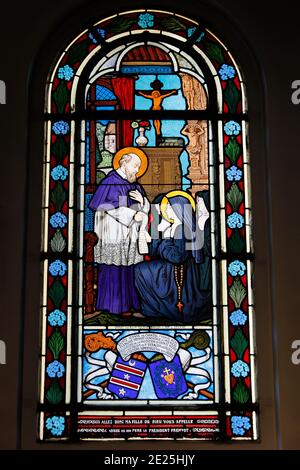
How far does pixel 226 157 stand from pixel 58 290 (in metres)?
1.52

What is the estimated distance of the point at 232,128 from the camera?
7.18 meters

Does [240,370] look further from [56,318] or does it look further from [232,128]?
[232,128]

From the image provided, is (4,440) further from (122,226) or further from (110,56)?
(110,56)

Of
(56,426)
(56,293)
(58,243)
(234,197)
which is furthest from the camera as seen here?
(234,197)

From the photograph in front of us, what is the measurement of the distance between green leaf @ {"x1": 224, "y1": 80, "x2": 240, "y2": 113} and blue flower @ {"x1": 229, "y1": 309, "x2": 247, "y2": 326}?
1509 mm

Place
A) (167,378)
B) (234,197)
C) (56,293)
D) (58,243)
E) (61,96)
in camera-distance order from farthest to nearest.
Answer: (61,96) < (234,197) < (58,243) < (56,293) < (167,378)

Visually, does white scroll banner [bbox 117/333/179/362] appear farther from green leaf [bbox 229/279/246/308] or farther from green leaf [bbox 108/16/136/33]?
green leaf [bbox 108/16/136/33]

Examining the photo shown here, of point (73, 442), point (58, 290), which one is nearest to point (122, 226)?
point (58, 290)

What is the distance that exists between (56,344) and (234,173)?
1.73 metres

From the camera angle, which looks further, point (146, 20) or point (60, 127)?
point (146, 20)

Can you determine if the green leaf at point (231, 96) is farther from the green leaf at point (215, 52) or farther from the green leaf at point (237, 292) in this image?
the green leaf at point (237, 292)

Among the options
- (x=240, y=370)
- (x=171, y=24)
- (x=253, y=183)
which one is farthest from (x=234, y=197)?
(x=171, y=24)

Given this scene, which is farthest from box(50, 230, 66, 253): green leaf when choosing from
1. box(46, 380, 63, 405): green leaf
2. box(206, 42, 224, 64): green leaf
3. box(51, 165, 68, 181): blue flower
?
box(206, 42, 224, 64): green leaf

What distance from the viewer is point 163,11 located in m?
7.45
